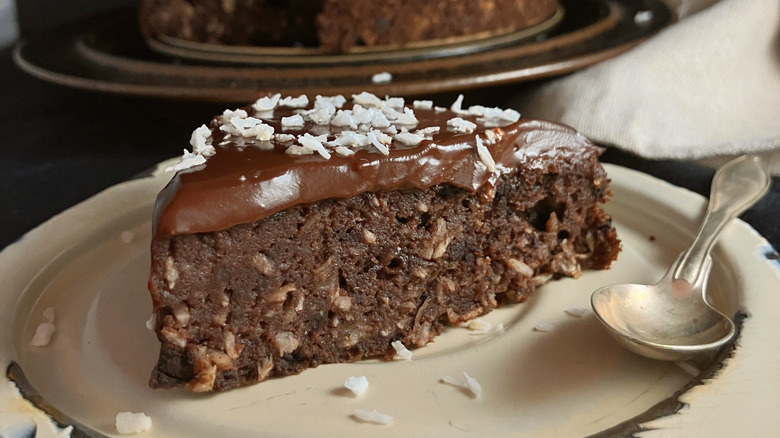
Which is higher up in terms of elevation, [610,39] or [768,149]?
[610,39]

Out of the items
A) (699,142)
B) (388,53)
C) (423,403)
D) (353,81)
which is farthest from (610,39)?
(423,403)

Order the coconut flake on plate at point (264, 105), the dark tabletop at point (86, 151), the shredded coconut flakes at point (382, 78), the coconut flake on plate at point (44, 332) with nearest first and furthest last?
the coconut flake on plate at point (44, 332) < the coconut flake on plate at point (264, 105) < the dark tabletop at point (86, 151) < the shredded coconut flakes at point (382, 78)

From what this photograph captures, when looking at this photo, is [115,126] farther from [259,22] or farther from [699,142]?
[699,142]

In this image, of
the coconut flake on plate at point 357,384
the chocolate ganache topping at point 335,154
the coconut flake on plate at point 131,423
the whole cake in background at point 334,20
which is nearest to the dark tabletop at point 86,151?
the whole cake in background at point 334,20

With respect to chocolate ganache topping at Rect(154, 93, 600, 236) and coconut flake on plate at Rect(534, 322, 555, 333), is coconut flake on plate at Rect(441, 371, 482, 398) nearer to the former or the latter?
coconut flake on plate at Rect(534, 322, 555, 333)

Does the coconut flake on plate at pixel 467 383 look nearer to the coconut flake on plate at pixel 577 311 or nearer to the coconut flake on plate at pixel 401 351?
the coconut flake on plate at pixel 401 351

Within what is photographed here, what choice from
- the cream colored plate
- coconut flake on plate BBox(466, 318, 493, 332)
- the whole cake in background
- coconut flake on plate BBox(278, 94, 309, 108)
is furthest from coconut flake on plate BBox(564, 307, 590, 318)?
the whole cake in background

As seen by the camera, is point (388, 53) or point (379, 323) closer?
point (379, 323)
